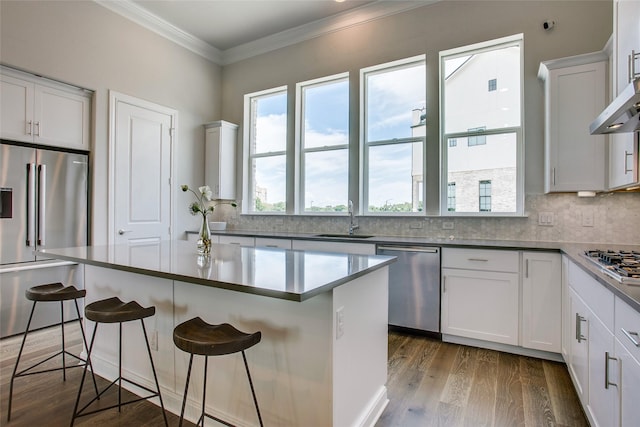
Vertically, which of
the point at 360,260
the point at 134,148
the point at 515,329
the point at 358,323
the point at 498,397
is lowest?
the point at 498,397

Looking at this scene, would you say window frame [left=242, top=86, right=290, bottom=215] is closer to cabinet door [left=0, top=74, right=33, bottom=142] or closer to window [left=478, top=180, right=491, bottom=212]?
cabinet door [left=0, top=74, right=33, bottom=142]

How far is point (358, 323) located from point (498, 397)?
3.78 feet

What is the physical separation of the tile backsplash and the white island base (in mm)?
1694

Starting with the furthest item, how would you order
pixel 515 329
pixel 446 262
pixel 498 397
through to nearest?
pixel 446 262 < pixel 515 329 < pixel 498 397

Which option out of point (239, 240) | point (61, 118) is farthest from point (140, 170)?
point (239, 240)

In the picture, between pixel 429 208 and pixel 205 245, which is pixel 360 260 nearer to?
pixel 205 245

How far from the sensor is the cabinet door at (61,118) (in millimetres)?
3193

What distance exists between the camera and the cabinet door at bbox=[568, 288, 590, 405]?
1761 mm

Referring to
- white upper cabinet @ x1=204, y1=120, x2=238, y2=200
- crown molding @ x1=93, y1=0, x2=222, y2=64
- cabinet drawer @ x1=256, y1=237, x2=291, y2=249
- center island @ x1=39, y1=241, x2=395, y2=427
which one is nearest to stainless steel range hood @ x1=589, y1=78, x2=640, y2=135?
center island @ x1=39, y1=241, x2=395, y2=427

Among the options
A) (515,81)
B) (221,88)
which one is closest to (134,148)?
(221,88)

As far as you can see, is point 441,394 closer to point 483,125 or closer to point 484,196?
point 484,196

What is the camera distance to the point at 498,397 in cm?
210

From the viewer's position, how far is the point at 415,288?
9.98 feet

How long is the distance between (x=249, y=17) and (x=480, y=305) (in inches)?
160
